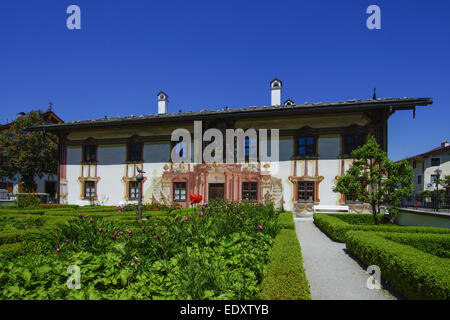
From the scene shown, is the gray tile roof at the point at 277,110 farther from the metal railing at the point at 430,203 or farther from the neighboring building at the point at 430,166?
the neighboring building at the point at 430,166

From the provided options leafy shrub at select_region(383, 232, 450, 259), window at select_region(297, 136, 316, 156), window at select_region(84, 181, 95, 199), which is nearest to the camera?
leafy shrub at select_region(383, 232, 450, 259)

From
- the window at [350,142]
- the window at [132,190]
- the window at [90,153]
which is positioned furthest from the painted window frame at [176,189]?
the window at [350,142]

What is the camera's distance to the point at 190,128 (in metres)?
17.4

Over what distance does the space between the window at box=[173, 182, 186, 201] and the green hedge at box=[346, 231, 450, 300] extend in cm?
1270

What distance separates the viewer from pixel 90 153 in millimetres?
19672

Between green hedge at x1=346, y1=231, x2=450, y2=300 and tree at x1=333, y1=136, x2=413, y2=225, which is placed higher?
tree at x1=333, y1=136, x2=413, y2=225

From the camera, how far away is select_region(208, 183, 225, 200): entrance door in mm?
16859

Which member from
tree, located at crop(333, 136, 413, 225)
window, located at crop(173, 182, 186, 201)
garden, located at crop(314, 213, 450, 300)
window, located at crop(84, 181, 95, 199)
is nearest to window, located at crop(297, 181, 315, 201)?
tree, located at crop(333, 136, 413, 225)

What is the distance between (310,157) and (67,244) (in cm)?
1334

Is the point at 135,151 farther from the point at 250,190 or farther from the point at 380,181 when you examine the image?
the point at 380,181

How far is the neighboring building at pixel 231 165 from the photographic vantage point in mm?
14914

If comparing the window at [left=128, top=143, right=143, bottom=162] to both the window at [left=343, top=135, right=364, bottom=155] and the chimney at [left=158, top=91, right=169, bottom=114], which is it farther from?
the window at [left=343, top=135, right=364, bottom=155]
